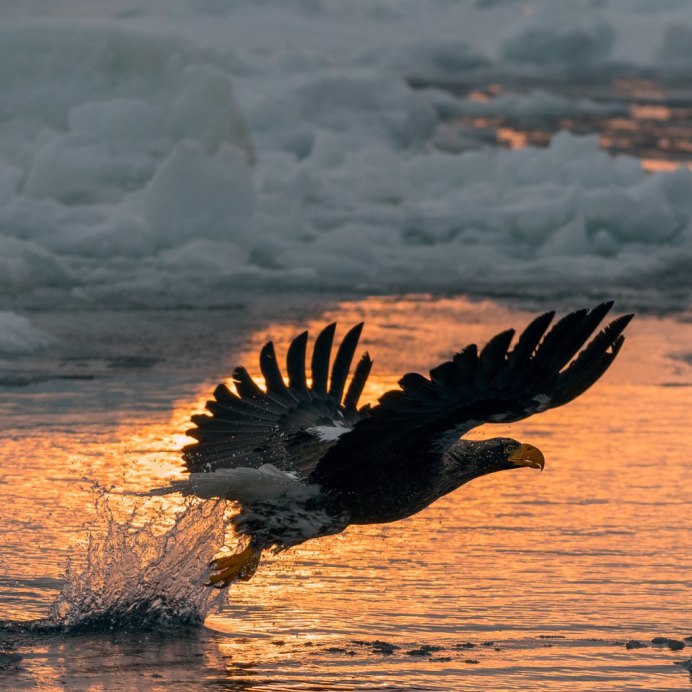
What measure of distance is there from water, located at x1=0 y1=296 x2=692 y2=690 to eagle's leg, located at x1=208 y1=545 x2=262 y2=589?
0.23 ft

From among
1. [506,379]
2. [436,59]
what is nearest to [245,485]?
[506,379]

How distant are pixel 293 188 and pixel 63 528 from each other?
34.8 feet

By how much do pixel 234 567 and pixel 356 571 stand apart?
52 centimetres

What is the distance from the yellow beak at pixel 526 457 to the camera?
616cm

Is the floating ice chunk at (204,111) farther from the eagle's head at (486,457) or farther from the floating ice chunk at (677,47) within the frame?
the floating ice chunk at (677,47)

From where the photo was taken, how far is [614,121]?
28.0m

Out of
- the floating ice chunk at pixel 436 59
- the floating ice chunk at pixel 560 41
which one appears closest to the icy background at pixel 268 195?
the floating ice chunk at pixel 436 59

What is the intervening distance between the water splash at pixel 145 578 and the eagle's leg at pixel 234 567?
2.2 inches

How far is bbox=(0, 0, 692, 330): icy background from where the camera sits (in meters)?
13.7

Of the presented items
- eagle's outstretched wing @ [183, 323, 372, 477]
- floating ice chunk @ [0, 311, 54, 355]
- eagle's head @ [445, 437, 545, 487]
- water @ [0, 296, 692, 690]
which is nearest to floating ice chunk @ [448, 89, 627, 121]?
floating ice chunk @ [0, 311, 54, 355]

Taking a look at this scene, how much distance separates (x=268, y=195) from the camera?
1580 cm

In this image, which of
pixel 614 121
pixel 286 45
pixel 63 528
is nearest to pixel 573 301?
pixel 63 528

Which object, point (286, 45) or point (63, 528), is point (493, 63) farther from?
point (63, 528)

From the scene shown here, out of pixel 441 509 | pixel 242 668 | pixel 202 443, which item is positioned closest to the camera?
pixel 242 668
